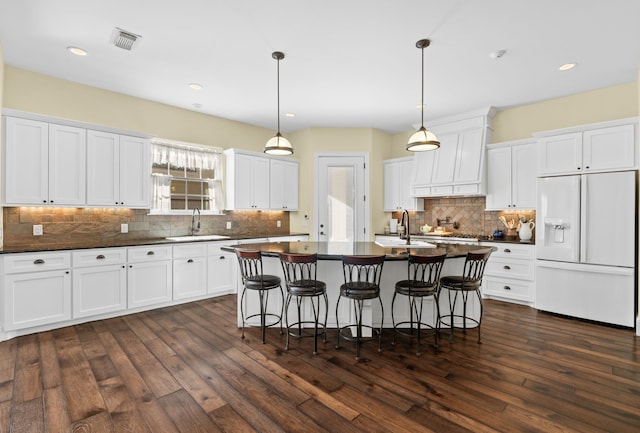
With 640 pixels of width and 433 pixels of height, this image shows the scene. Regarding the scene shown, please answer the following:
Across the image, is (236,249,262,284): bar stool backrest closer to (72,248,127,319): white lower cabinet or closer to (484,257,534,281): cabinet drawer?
(72,248,127,319): white lower cabinet

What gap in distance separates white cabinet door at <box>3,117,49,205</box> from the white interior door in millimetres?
4145

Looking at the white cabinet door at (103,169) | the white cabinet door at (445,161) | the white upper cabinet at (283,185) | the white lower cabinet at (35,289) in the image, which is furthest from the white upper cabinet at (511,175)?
the white lower cabinet at (35,289)

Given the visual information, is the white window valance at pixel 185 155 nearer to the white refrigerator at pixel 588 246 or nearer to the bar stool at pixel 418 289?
the bar stool at pixel 418 289

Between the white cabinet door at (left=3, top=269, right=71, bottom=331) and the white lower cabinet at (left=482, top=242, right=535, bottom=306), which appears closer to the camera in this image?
the white cabinet door at (left=3, top=269, right=71, bottom=331)

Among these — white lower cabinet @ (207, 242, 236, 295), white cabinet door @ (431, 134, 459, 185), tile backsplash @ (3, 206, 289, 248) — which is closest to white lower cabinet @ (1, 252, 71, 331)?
tile backsplash @ (3, 206, 289, 248)

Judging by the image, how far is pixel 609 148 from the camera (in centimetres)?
397

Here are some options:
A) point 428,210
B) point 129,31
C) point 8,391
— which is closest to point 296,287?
point 8,391

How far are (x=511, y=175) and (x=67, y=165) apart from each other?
6227 mm

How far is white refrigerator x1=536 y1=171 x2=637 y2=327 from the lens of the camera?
3.82 metres

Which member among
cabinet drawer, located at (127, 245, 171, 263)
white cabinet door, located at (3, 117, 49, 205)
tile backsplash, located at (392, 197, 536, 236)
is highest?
white cabinet door, located at (3, 117, 49, 205)

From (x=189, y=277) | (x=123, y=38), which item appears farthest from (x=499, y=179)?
(x=123, y=38)

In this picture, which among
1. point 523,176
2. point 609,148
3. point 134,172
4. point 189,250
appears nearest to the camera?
point 609,148

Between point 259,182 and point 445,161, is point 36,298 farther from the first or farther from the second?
point 445,161

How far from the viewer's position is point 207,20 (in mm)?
2998
